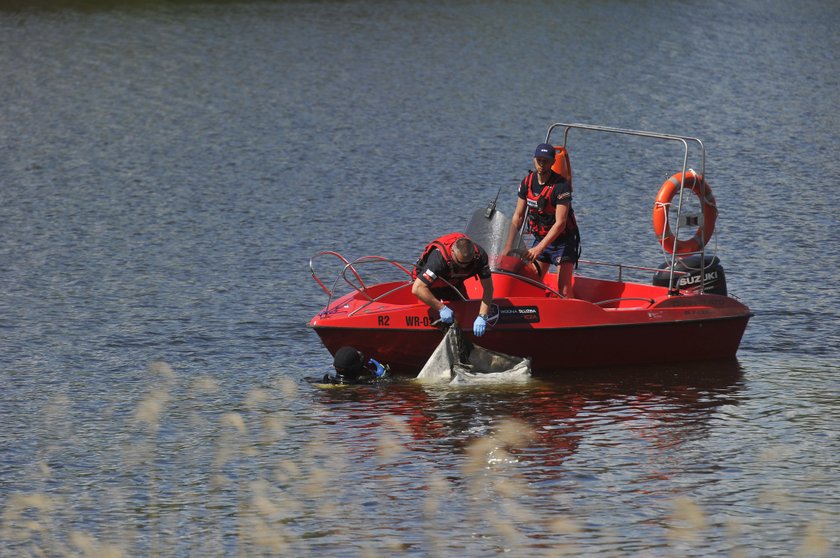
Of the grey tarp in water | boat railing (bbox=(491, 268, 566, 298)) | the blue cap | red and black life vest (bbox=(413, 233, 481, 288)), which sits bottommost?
the grey tarp in water

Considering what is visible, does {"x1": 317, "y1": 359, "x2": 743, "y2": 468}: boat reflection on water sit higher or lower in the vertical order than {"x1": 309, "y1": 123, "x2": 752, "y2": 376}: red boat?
lower

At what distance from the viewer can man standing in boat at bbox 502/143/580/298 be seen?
15156 millimetres

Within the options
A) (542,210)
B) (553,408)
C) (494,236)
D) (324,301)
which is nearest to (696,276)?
(542,210)

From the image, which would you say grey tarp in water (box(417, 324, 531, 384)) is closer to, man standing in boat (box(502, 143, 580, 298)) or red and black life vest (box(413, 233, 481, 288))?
red and black life vest (box(413, 233, 481, 288))

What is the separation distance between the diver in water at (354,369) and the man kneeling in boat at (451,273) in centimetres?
94

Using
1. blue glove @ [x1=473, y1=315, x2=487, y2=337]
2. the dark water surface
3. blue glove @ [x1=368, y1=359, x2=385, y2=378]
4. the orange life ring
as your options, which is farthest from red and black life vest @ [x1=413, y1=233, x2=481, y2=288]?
the orange life ring

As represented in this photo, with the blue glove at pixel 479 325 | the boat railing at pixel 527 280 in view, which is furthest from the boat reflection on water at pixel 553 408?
the boat railing at pixel 527 280

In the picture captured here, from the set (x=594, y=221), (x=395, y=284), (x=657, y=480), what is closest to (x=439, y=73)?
(x=594, y=221)

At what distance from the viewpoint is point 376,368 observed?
49.0 feet

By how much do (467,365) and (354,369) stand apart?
122 cm

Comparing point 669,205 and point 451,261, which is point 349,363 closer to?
point 451,261

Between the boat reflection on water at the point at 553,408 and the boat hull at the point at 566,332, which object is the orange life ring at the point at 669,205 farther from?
the boat reflection on water at the point at 553,408

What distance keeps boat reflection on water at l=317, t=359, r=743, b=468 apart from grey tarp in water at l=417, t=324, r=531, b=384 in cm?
10

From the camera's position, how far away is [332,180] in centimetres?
2867
